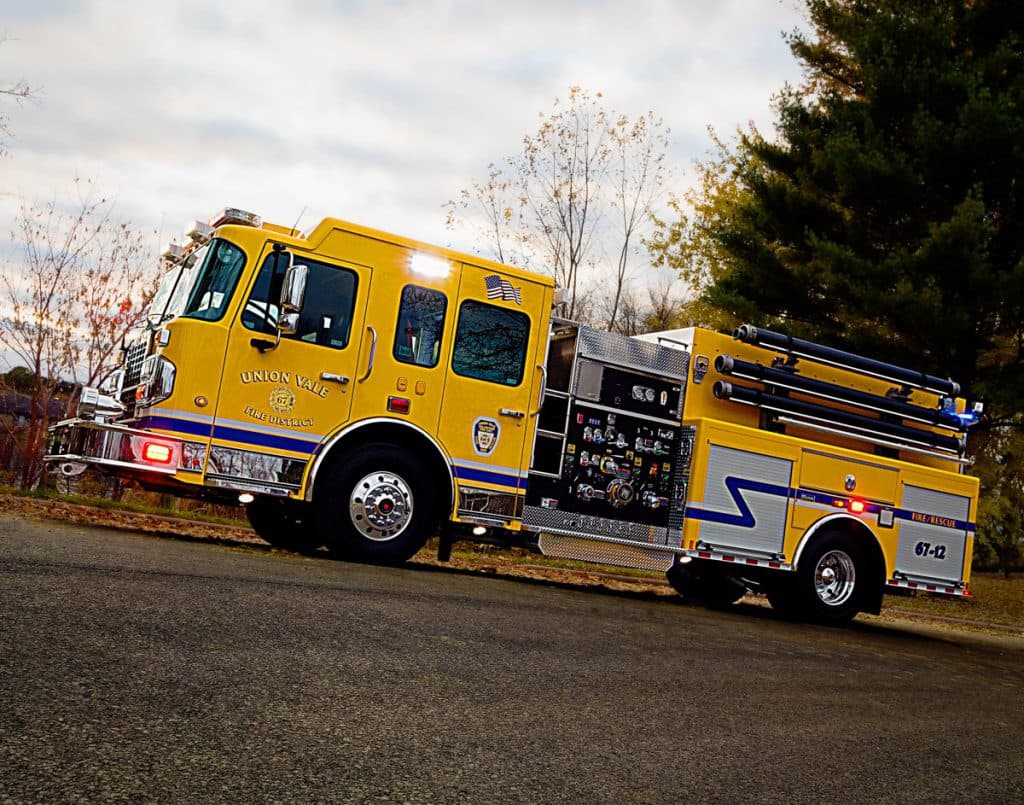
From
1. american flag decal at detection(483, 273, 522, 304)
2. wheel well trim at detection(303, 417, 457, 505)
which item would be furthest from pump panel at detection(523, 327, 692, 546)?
wheel well trim at detection(303, 417, 457, 505)

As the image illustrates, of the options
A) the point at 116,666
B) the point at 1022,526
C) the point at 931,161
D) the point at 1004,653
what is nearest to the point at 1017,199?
the point at 931,161

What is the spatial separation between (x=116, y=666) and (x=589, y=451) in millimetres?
6461

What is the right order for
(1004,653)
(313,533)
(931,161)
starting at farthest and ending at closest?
(931,161) < (1004,653) < (313,533)

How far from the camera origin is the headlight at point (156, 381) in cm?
846

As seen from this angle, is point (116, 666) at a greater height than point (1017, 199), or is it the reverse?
point (1017, 199)

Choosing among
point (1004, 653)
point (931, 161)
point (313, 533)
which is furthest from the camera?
point (931, 161)

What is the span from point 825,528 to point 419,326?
16.8 feet

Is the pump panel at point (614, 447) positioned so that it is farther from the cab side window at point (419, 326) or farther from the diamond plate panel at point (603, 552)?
the cab side window at point (419, 326)

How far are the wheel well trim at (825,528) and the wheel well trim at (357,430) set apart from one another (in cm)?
400

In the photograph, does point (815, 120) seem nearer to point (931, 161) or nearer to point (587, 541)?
point (931, 161)

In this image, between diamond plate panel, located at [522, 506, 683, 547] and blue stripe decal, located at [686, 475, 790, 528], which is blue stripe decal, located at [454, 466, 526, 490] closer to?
diamond plate panel, located at [522, 506, 683, 547]

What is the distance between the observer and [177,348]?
8.50m

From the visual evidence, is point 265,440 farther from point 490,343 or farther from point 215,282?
point 490,343

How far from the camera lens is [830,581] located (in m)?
11.1
